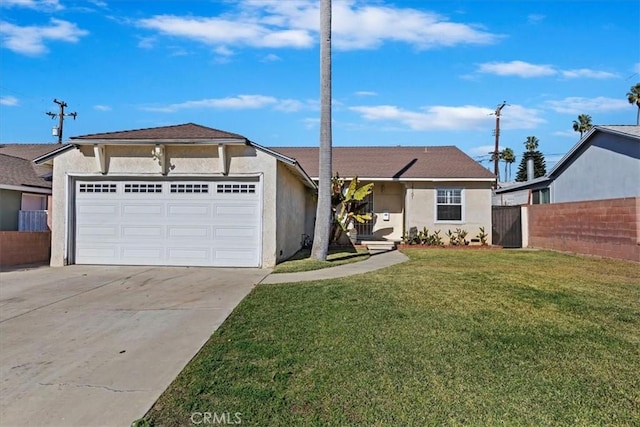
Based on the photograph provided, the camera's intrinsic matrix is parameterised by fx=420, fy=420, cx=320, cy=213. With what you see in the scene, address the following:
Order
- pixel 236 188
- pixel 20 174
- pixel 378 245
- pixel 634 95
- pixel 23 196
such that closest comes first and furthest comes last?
pixel 236 188 → pixel 23 196 → pixel 20 174 → pixel 378 245 → pixel 634 95

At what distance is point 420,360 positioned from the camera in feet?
14.5

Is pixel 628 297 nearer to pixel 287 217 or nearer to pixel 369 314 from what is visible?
pixel 369 314

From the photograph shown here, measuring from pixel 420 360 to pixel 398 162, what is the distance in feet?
55.4

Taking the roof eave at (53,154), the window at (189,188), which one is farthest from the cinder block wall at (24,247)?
the window at (189,188)

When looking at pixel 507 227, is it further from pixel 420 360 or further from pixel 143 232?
pixel 420 360

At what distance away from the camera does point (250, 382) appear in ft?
13.0

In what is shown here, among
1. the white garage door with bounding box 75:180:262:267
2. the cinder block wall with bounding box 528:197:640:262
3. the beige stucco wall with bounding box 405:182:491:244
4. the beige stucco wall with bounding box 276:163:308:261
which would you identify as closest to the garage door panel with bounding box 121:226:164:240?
the white garage door with bounding box 75:180:262:267

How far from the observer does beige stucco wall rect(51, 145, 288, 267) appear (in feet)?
37.8

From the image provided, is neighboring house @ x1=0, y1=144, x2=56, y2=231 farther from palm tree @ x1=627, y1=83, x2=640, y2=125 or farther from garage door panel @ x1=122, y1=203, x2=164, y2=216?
palm tree @ x1=627, y1=83, x2=640, y2=125

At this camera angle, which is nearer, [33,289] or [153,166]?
[33,289]

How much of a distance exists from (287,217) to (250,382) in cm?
978

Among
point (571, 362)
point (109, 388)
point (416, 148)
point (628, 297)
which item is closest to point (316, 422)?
point (109, 388)

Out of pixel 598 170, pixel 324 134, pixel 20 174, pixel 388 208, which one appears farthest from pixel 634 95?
pixel 20 174

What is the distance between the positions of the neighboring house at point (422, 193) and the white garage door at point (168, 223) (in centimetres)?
782
